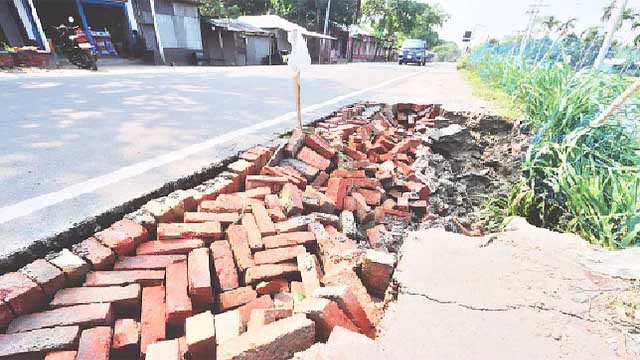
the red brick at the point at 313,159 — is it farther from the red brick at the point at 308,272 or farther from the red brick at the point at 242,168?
the red brick at the point at 308,272

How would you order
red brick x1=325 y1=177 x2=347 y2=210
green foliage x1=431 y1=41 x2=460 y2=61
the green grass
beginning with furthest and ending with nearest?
green foliage x1=431 y1=41 x2=460 y2=61 → the green grass → red brick x1=325 y1=177 x2=347 y2=210

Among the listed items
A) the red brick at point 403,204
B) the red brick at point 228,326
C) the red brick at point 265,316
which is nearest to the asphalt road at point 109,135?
the red brick at point 228,326

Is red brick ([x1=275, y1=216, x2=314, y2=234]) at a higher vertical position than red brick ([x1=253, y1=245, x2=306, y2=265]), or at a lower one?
higher

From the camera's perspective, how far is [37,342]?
1171 millimetres

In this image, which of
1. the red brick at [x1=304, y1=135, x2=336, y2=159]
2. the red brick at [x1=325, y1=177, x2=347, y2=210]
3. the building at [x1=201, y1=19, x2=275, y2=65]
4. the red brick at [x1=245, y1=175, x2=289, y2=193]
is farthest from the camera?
the building at [x1=201, y1=19, x2=275, y2=65]

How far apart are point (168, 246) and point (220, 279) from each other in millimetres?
324

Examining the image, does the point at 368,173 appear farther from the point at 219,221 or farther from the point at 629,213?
the point at 629,213

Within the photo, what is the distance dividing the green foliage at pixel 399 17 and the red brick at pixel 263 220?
48.1 meters

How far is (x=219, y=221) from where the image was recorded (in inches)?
75.3

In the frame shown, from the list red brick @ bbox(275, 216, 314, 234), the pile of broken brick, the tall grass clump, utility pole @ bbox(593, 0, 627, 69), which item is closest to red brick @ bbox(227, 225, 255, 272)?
the pile of broken brick

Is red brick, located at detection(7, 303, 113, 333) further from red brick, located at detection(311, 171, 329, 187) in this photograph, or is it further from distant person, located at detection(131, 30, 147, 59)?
distant person, located at detection(131, 30, 147, 59)

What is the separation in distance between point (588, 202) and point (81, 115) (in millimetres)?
4740

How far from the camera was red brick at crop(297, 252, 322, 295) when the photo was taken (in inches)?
63.7

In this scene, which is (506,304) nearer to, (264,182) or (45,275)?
(264,182)
